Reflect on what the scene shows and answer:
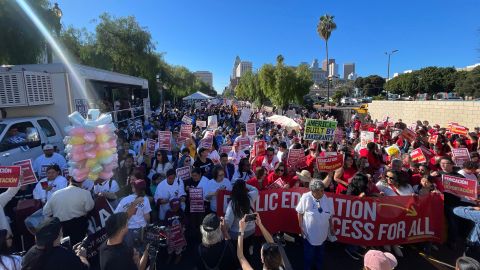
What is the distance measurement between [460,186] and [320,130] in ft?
11.1

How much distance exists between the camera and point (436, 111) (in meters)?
20.2

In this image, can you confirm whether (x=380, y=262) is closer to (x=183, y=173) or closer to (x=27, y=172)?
(x=183, y=173)

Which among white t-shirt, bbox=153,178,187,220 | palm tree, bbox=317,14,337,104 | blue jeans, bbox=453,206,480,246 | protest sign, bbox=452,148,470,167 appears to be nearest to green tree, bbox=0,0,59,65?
white t-shirt, bbox=153,178,187,220

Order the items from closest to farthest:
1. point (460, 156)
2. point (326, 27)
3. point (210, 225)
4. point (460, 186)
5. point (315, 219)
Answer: point (210, 225)
point (315, 219)
point (460, 186)
point (460, 156)
point (326, 27)

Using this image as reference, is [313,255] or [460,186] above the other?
[460,186]

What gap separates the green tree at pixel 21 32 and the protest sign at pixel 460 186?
16.3 meters

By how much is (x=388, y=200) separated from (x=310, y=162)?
2341mm

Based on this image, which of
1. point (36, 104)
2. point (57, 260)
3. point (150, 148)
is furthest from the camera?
point (150, 148)

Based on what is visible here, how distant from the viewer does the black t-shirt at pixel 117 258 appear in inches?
109

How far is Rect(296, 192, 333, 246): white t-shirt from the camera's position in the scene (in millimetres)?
4336

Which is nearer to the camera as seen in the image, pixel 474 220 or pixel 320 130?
pixel 474 220

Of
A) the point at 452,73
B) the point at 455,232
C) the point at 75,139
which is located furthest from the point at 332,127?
the point at 452,73

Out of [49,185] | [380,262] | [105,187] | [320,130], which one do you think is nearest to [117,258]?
[380,262]

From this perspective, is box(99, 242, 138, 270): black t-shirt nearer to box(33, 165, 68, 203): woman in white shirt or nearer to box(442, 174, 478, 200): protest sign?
box(33, 165, 68, 203): woman in white shirt
